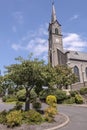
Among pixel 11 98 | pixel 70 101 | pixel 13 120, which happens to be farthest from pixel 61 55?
pixel 13 120

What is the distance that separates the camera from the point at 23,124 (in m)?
14.9

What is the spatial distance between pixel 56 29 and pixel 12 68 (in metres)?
55.7

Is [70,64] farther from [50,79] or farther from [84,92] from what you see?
[50,79]

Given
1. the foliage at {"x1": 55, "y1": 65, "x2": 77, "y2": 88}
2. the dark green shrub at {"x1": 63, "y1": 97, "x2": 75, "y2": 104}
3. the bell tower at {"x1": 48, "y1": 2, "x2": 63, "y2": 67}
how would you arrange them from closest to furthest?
the dark green shrub at {"x1": 63, "y1": 97, "x2": 75, "y2": 104}
the foliage at {"x1": 55, "y1": 65, "x2": 77, "y2": 88}
the bell tower at {"x1": 48, "y1": 2, "x2": 63, "y2": 67}

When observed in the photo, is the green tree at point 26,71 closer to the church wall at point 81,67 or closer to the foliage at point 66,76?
the foliage at point 66,76

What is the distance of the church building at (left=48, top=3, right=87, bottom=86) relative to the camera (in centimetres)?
6388

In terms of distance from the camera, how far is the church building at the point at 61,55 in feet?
210

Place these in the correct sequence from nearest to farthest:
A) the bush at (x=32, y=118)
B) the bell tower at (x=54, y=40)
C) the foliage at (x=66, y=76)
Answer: the bush at (x=32, y=118)
the foliage at (x=66, y=76)
the bell tower at (x=54, y=40)

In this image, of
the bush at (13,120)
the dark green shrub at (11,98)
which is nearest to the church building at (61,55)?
the dark green shrub at (11,98)

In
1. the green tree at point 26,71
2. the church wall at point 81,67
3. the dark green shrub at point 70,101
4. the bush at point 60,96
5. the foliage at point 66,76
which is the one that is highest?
the church wall at point 81,67

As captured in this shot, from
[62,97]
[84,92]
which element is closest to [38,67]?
[62,97]

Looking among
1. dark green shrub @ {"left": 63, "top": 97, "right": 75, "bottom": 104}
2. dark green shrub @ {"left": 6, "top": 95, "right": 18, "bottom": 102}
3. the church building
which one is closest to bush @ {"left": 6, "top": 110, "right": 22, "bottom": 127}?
dark green shrub @ {"left": 63, "top": 97, "right": 75, "bottom": 104}

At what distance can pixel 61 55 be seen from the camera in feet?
219

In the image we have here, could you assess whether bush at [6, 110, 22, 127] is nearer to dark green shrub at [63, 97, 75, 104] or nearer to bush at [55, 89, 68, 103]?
dark green shrub at [63, 97, 75, 104]
